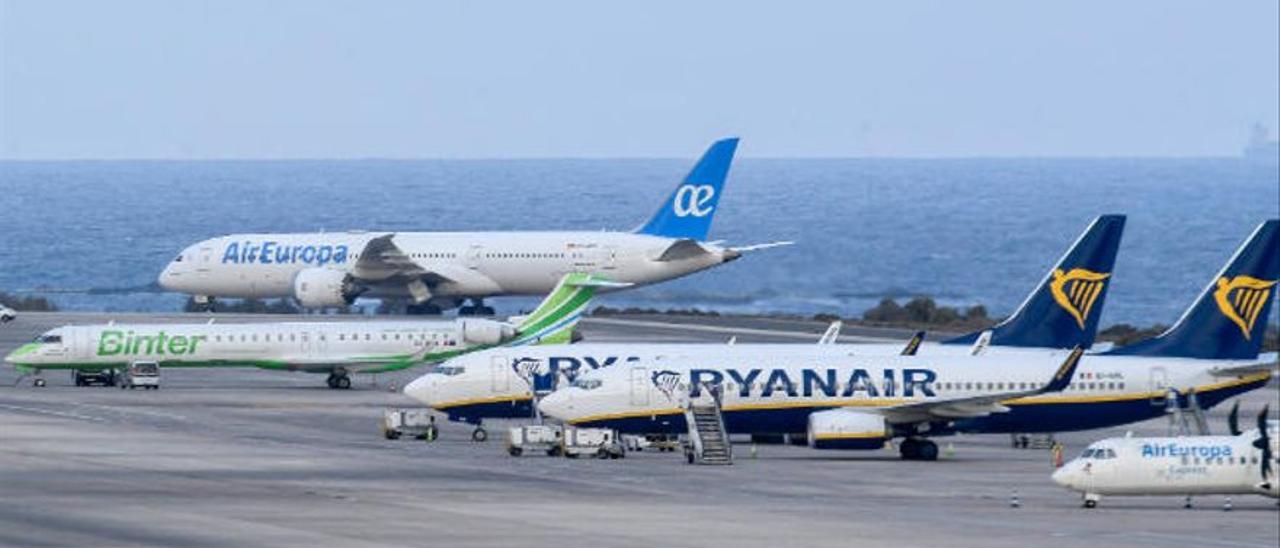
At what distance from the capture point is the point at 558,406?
9250cm

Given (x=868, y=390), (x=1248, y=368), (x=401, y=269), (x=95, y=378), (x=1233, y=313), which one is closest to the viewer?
(x=1248, y=368)

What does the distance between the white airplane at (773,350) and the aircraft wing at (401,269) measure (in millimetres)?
53403

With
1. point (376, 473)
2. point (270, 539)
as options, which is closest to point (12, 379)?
point (376, 473)

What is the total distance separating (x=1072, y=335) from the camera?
4109 inches

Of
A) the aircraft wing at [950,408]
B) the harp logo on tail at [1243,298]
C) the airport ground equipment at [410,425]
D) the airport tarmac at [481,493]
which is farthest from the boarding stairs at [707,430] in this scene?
the harp logo on tail at [1243,298]

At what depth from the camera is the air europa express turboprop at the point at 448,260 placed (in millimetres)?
153500

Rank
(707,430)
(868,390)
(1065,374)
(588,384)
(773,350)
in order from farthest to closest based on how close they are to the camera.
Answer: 1. (773,350)
2. (868,390)
3. (588,384)
4. (707,430)
5. (1065,374)

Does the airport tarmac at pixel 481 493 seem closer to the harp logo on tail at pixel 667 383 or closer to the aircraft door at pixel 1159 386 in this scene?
the harp logo on tail at pixel 667 383

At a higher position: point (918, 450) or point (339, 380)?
point (339, 380)

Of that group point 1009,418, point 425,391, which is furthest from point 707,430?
point 425,391

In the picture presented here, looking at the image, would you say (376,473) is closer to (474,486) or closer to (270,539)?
(474,486)

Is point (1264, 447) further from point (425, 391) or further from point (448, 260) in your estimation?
point (448, 260)

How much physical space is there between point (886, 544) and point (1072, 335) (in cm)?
3977

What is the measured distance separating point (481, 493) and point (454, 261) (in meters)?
79.2
